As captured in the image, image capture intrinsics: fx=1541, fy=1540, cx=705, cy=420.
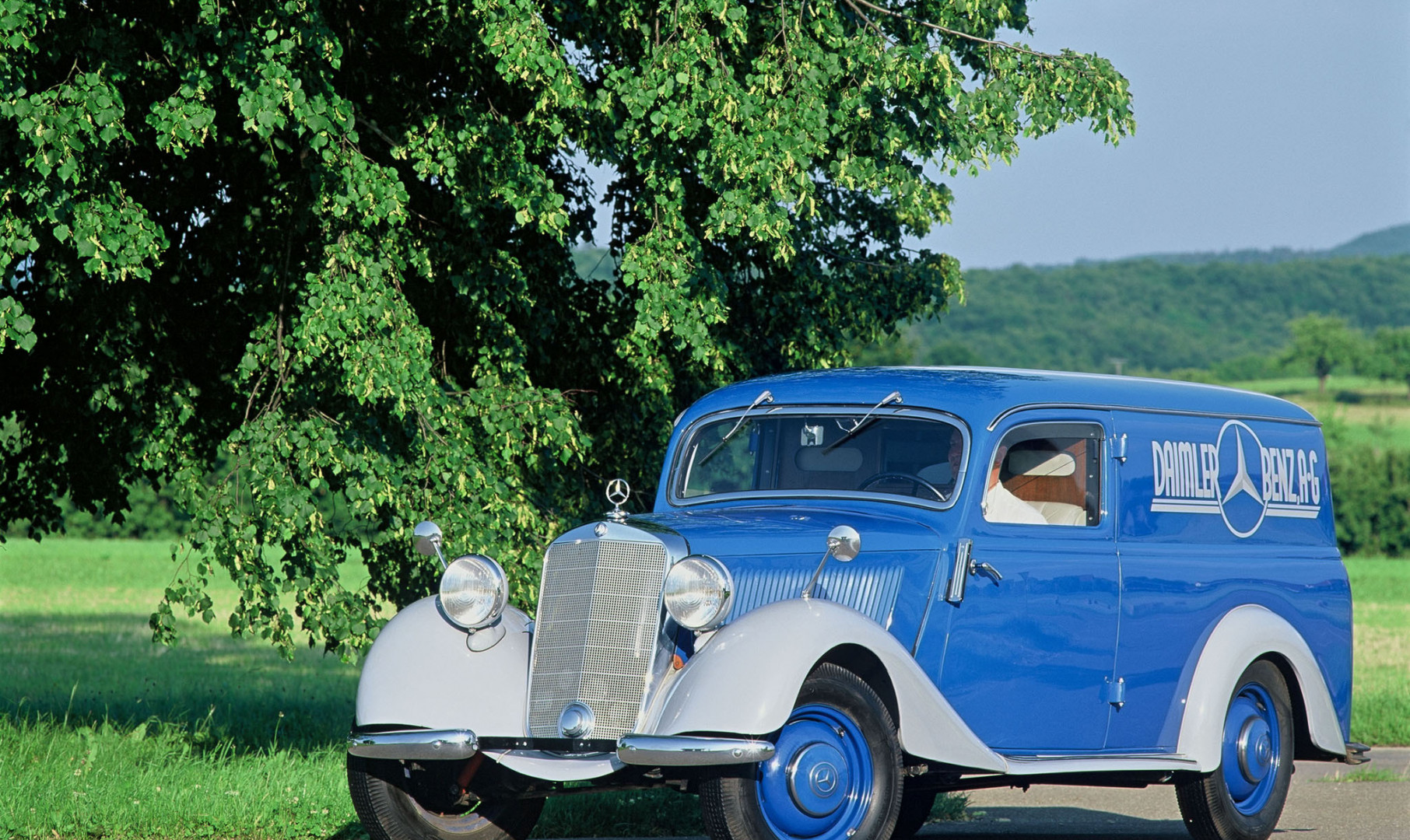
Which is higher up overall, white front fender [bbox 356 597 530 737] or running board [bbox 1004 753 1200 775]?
white front fender [bbox 356 597 530 737]

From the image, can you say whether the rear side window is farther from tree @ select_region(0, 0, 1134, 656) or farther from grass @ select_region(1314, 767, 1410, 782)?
grass @ select_region(1314, 767, 1410, 782)

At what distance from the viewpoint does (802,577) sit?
603cm

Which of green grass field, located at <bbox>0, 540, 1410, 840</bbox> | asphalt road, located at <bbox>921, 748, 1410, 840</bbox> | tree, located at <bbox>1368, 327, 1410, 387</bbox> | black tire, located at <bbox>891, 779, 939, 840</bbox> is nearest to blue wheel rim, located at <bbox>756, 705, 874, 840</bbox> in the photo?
black tire, located at <bbox>891, 779, 939, 840</bbox>

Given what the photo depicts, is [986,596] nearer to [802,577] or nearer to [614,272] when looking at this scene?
[802,577]

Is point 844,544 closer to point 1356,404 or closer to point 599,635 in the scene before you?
point 599,635

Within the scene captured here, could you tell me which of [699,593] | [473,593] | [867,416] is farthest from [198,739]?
[699,593]

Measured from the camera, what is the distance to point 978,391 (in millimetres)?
6746

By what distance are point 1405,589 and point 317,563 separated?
38.0 m

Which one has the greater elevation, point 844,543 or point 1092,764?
point 844,543

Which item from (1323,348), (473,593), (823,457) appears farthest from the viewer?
(1323,348)

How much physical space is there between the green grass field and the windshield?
5.94 feet

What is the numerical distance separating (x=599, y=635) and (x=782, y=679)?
2.67ft

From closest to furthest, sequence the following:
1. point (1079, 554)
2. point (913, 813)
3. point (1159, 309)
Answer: point (1079, 554)
point (913, 813)
point (1159, 309)

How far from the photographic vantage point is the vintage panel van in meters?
A: 5.52
